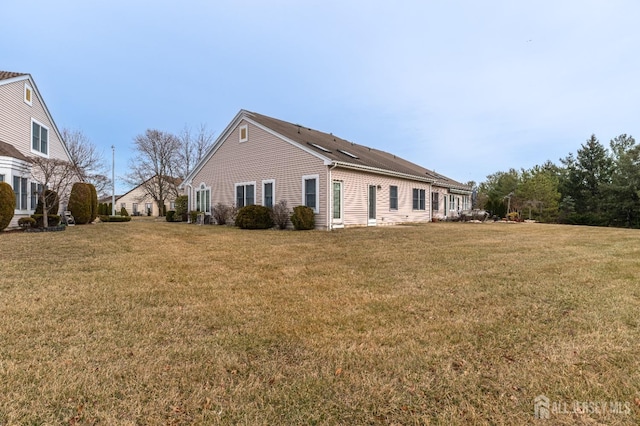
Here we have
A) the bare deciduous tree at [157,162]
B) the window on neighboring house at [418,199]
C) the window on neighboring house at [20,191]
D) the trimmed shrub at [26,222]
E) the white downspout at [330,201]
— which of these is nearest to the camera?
the trimmed shrub at [26,222]

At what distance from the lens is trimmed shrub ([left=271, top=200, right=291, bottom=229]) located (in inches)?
590

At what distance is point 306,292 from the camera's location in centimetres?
→ 482

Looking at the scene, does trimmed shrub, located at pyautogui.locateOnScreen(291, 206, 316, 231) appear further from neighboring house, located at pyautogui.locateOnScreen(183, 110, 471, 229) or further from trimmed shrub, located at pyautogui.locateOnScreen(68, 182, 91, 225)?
trimmed shrub, located at pyautogui.locateOnScreen(68, 182, 91, 225)

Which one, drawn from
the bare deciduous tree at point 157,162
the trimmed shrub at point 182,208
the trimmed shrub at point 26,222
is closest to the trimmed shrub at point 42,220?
the trimmed shrub at point 26,222

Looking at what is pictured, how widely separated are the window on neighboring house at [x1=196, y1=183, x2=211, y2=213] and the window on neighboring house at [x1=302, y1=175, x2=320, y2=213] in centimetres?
734

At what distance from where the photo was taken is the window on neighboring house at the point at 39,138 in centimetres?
1700

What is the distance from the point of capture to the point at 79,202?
1655cm

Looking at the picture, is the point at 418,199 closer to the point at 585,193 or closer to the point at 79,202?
the point at 79,202

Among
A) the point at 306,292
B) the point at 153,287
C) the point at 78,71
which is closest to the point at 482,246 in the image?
the point at 306,292

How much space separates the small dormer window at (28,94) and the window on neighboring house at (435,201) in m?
23.1

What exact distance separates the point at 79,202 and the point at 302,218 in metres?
11.6

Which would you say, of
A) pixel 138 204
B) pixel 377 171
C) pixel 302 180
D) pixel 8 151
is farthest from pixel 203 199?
pixel 138 204

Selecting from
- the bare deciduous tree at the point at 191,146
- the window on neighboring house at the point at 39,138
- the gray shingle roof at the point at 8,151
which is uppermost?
the bare deciduous tree at the point at 191,146

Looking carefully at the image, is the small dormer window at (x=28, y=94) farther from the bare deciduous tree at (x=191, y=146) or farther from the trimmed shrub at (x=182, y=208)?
the bare deciduous tree at (x=191, y=146)
